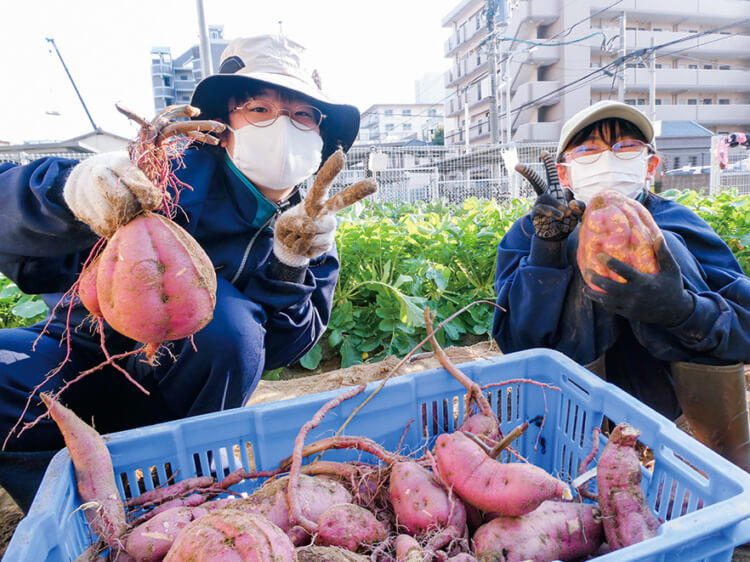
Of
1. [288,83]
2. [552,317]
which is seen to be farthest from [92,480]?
[552,317]

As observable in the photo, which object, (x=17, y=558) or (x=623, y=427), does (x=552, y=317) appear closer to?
(x=623, y=427)

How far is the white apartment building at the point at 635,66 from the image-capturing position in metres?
28.3

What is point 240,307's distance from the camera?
5.51 feet

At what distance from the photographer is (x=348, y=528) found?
1011 mm

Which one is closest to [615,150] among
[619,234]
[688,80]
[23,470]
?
[619,234]

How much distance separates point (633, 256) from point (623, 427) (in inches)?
24.6

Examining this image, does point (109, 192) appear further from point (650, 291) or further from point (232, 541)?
point (650, 291)

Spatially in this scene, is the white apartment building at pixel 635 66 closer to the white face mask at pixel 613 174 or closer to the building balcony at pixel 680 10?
the building balcony at pixel 680 10

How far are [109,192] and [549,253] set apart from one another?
1526 millimetres

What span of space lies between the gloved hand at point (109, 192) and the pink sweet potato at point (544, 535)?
1.08 meters

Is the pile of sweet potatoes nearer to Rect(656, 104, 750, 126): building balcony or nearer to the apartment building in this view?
the apartment building

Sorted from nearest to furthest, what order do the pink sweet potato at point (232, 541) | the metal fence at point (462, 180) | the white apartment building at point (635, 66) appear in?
the pink sweet potato at point (232, 541) < the metal fence at point (462, 180) < the white apartment building at point (635, 66)

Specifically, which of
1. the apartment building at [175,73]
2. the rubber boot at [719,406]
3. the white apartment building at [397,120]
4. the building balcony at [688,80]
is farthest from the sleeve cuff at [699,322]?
the white apartment building at [397,120]

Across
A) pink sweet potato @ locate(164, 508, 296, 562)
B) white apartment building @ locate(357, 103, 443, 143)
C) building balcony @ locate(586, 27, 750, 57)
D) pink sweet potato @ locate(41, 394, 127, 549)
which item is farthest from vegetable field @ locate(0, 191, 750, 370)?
white apartment building @ locate(357, 103, 443, 143)
